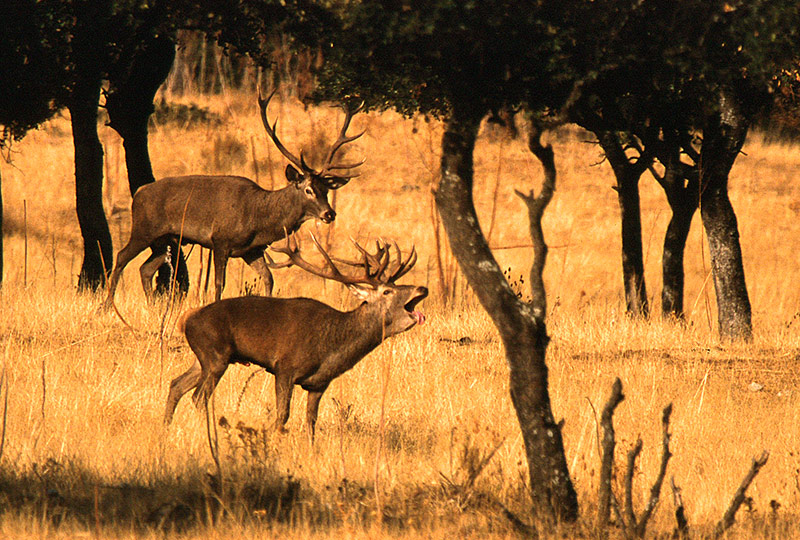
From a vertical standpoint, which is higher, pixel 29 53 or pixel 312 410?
pixel 29 53

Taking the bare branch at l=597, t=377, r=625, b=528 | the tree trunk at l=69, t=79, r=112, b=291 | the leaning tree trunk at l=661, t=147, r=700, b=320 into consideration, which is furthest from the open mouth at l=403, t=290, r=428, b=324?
the tree trunk at l=69, t=79, r=112, b=291

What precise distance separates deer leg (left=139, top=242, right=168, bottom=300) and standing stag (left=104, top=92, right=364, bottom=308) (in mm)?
17

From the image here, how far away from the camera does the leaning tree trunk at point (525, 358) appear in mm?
5273

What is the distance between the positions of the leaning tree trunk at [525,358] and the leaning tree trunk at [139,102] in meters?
9.38

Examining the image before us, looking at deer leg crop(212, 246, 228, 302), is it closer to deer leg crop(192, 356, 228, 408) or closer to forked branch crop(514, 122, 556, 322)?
deer leg crop(192, 356, 228, 408)

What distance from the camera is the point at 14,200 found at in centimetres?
2655

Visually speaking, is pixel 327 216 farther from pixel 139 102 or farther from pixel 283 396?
pixel 283 396

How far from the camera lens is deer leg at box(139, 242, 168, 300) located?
41.8 ft

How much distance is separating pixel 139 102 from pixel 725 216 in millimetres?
7775

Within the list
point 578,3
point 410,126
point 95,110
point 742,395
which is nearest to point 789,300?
point 410,126

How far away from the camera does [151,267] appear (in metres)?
12.9

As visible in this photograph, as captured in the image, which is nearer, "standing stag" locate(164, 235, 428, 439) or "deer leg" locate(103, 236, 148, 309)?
"standing stag" locate(164, 235, 428, 439)

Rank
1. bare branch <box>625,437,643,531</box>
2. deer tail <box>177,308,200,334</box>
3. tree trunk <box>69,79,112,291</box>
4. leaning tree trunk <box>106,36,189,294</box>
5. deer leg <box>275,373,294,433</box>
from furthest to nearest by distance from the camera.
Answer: leaning tree trunk <box>106,36,189,294</box>, tree trunk <box>69,79,112,291</box>, deer tail <box>177,308,200,334</box>, deer leg <box>275,373,294,433</box>, bare branch <box>625,437,643,531</box>

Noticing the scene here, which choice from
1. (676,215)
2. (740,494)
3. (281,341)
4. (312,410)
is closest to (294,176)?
(676,215)
